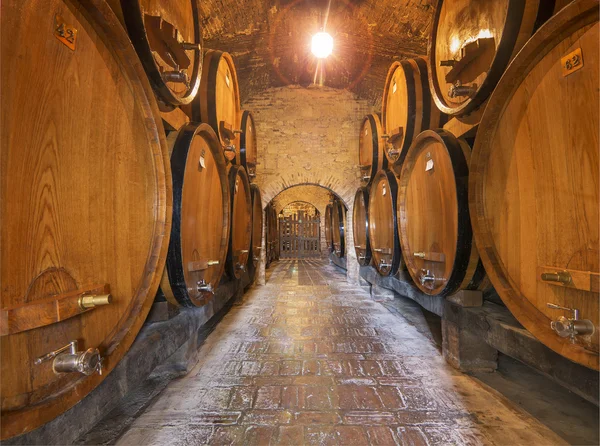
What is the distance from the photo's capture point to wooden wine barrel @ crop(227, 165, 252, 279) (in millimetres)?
3477

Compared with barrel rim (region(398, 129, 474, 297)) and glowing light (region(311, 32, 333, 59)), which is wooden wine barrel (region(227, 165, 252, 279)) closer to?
barrel rim (region(398, 129, 474, 297))

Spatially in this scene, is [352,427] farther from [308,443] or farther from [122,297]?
[122,297]

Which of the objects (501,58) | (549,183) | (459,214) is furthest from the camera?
(459,214)

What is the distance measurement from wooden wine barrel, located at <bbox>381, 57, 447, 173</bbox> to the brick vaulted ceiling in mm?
1814

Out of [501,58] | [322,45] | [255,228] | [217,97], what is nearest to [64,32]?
[501,58]

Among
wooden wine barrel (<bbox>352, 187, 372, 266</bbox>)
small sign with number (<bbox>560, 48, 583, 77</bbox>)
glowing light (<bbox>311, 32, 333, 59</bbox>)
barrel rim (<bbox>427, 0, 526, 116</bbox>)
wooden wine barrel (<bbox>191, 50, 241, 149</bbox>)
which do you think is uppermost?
glowing light (<bbox>311, 32, 333, 59</bbox>)

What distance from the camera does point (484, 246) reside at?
1.74 meters

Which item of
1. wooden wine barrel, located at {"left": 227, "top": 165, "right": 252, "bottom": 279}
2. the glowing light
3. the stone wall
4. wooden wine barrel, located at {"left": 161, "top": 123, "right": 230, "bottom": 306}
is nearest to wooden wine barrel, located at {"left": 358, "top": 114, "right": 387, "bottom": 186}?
the stone wall

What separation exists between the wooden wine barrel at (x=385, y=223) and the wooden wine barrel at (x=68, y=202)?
8.34ft

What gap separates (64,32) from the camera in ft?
3.42

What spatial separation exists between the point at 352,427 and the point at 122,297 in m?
1.44

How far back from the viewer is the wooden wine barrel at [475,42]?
163 cm

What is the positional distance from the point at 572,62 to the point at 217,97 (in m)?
2.75

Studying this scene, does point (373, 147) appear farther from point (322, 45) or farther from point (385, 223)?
point (322, 45)
